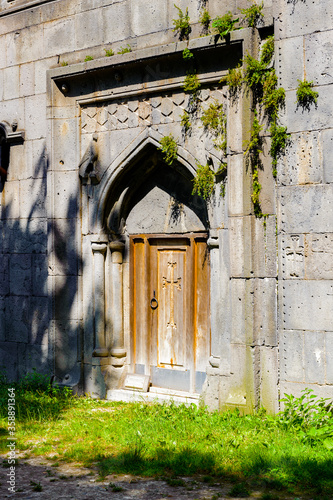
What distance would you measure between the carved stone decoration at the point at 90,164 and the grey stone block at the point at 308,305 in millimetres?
2850

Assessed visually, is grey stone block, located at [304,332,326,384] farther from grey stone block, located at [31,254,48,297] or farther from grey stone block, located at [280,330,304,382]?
grey stone block, located at [31,254,48,297]

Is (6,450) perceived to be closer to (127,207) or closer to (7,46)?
(127,207)

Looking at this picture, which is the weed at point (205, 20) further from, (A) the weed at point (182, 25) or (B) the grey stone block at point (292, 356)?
(B) the grey stone block at point (292, 356)

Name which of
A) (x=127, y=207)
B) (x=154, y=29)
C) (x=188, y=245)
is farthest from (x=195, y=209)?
(x=154, y=29)

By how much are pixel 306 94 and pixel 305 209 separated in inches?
43.8

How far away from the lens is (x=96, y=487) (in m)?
4.84

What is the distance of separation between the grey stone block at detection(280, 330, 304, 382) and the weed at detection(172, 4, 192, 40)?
3.41 metres

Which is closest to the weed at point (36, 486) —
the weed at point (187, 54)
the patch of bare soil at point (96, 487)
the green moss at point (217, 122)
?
the patch of bare soil at point (96, 487)

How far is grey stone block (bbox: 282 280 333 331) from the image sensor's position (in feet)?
19.5

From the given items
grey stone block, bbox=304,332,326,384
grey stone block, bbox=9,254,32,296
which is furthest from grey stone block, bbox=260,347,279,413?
grey stone block, bbox=9,254,32,296

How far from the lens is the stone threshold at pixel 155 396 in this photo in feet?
23.4

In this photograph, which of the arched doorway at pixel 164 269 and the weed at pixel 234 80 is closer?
the weed at pixel 234 80

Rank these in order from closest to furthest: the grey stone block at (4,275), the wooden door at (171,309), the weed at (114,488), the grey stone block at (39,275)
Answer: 1. the weed at (114,488)
2. the wooden door at (171,309)
3. the grey stone block at (39,275)
4. the grey stone block at (4,275)

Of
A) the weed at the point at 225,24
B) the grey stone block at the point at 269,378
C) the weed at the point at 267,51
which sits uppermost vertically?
the weed at the point at 225,24
